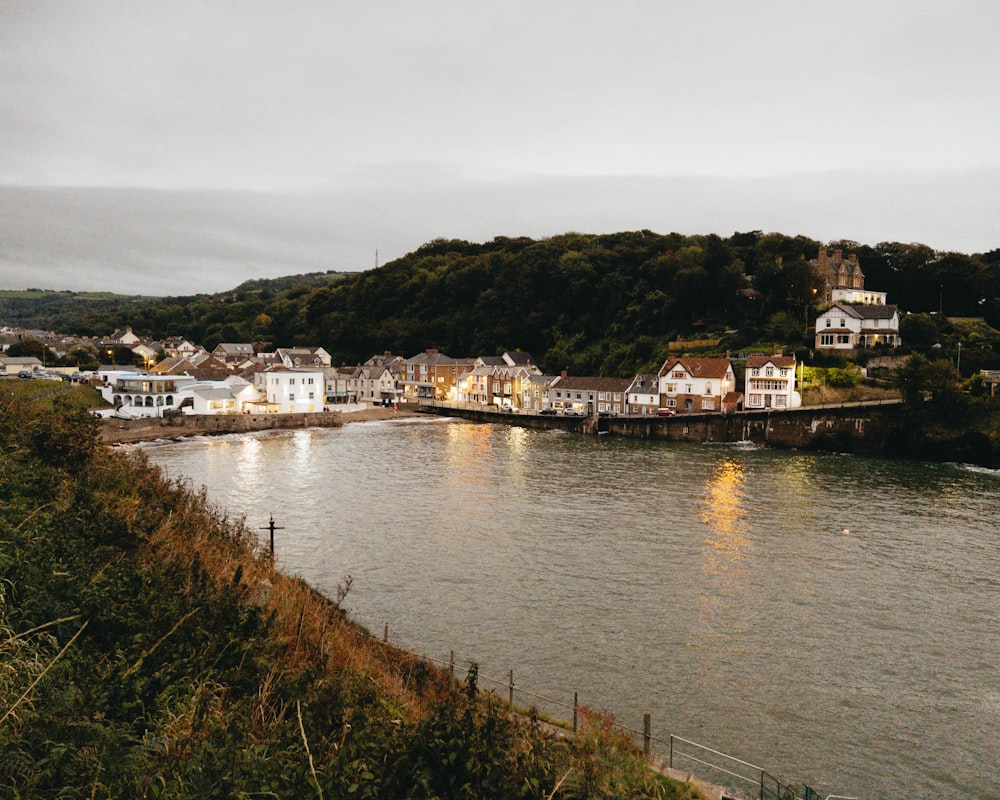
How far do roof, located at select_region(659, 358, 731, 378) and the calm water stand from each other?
17584 mm

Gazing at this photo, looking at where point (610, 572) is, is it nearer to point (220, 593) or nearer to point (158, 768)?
point (220, 593)

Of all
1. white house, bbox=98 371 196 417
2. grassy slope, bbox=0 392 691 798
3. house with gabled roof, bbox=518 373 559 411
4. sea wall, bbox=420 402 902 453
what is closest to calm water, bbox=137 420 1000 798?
grassy slope, bbox=0 392 691 798

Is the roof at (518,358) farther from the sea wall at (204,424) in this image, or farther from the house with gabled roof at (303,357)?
the house with gabled roof at (303,357)

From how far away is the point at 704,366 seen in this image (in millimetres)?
51250

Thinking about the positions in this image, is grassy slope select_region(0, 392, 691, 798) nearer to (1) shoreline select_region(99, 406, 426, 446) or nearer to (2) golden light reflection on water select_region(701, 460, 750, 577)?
(2) golden light reflection on water select_region(701, 460, 750, 577)

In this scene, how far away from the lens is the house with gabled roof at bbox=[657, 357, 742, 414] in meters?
50.0

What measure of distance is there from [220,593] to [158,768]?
2.93 metres

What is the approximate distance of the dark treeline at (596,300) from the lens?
2393 inches

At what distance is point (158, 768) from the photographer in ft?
14.4

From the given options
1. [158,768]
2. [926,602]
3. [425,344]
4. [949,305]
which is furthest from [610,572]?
[425,344]

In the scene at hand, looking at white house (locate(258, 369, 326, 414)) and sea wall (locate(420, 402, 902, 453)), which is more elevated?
white house (locate(258, 369, 326, 414))

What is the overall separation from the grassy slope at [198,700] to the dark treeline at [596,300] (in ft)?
181

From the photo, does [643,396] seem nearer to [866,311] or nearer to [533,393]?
[533,393]

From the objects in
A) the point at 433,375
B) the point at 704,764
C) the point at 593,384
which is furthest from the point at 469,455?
the point at 433,375
